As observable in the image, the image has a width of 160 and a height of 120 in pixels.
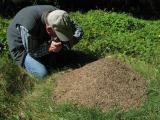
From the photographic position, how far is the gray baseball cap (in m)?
6.65

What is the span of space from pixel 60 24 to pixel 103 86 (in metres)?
1.10

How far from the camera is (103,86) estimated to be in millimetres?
6160

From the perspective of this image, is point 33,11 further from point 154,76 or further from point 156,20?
point 156,20

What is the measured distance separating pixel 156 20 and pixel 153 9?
2.31 ft

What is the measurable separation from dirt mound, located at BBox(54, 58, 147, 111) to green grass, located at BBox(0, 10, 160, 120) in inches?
4.9

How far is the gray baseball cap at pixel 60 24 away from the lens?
6652mm

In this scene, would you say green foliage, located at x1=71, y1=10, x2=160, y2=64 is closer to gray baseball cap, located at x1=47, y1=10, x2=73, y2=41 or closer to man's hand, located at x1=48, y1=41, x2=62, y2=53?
man's hand, located at x1=48, y1=41, x2=62, y2=53

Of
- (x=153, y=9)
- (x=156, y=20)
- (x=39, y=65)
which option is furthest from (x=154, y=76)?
(x=153, y=9)

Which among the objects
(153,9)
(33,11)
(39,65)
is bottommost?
(153,9)

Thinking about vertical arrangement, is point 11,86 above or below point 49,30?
below

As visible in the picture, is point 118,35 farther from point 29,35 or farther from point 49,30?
point 29,35

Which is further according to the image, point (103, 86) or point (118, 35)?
point (118, 35)

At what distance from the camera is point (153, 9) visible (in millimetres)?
10844

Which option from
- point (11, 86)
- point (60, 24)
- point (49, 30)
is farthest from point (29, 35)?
point (11, 86)
